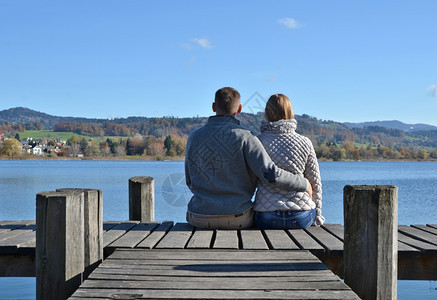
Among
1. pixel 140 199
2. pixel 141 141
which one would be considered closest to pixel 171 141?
pixel 141 141

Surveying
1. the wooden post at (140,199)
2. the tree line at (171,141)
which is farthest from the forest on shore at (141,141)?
the wooden post at (140,199)

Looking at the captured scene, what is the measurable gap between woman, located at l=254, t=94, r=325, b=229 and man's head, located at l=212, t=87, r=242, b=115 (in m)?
0.38

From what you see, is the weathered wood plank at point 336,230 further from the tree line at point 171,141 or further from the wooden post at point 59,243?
the tree line at point 171,141

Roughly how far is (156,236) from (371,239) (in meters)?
2.01

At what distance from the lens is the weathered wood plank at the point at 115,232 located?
439 centimetres

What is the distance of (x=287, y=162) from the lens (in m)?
4.76

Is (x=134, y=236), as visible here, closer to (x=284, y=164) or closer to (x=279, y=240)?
(x=279, y=240)

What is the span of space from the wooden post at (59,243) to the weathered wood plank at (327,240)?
1.93 metres

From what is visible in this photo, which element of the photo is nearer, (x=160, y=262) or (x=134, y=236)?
(x=160, y=262)

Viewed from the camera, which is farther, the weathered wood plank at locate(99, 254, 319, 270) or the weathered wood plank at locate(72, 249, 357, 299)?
the weathered wood plank at locate(99, 254, 319, 270)

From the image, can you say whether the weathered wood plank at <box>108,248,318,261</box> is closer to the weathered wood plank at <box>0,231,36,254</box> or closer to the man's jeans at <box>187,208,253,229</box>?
the man's jeans at <box>187,208,253,229</box>

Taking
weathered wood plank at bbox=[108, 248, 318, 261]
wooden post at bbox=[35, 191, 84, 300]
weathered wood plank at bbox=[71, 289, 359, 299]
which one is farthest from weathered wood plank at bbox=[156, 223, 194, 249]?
weathered wood plank at bbox=[71, 289, 359, 299]

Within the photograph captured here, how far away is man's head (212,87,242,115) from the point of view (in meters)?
4.59

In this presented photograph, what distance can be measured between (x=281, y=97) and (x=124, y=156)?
99469mm
